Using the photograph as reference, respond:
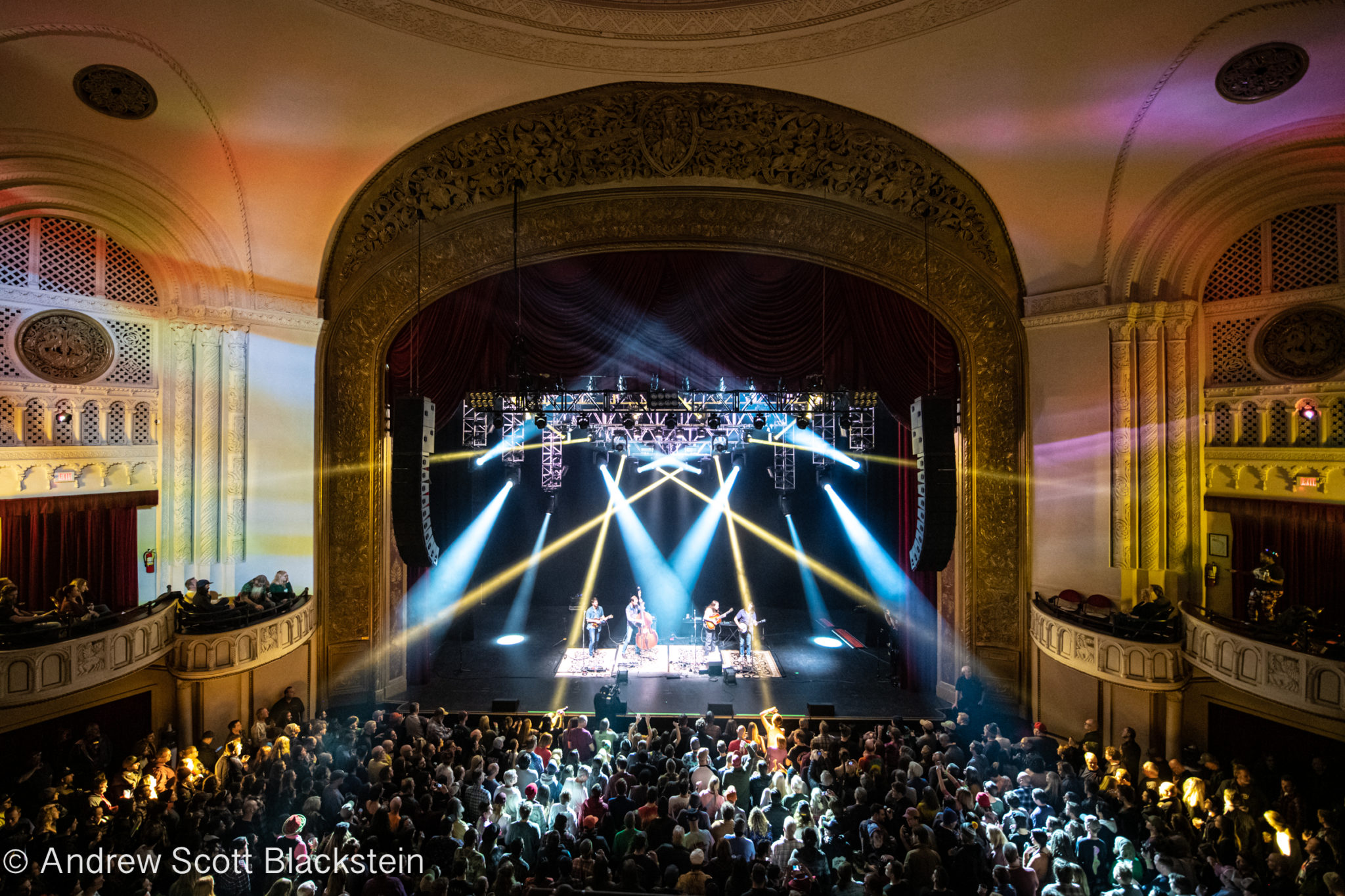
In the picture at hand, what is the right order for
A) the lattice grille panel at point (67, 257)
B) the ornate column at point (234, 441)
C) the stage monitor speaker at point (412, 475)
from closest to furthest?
the lattice grille panel at point (67, 257) → the stage monitor speaker at point (412, 475) → the ornate column at point (234, 441)

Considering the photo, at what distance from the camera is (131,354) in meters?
9.32

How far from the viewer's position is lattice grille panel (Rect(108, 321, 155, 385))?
918cm

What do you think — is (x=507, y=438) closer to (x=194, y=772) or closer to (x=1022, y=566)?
(x=194, y=772)

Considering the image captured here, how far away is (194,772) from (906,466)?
36.4 feet

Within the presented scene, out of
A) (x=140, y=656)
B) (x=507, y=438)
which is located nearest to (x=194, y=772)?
(x=140, y=656)

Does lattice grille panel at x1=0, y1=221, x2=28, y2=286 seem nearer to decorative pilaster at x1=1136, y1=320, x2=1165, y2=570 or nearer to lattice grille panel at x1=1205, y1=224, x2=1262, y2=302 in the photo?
decorative pilaster at x1=1136, y1=320, x2=1165, y2=570

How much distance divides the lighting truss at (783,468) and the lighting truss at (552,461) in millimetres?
4868

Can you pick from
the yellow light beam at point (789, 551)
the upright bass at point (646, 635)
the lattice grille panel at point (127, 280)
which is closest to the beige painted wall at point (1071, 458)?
the yellow light beam at point (789, 551)

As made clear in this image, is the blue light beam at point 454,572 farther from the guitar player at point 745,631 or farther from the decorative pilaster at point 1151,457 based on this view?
the decorative pilaster at point 1151,457

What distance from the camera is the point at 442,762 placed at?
7254 mm

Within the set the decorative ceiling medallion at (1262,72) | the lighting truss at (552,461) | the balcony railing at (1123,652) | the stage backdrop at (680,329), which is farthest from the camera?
the lighting truss at (552,461)

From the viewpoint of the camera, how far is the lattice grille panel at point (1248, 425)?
857 cm

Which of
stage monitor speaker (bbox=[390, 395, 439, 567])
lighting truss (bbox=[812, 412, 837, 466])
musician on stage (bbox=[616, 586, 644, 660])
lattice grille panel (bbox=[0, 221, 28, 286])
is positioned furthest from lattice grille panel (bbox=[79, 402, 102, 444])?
lighting truss (bbox=[812, 412, 837, 466])

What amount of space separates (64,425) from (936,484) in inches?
435
